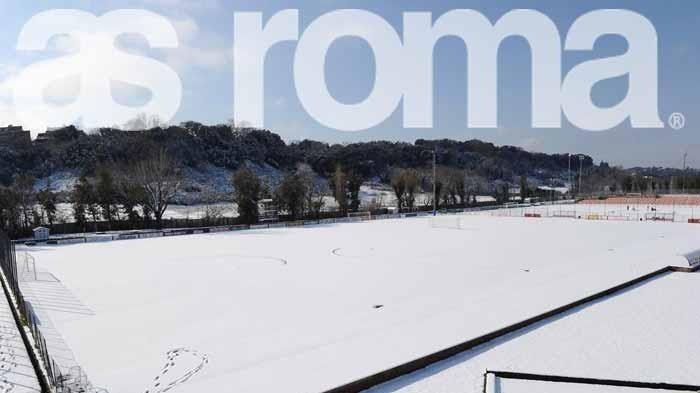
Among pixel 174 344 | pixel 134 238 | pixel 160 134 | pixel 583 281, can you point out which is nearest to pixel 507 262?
pixel 583 281

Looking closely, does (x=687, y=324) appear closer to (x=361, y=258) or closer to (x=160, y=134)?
(x=361, y=258)

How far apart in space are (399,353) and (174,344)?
175 inches

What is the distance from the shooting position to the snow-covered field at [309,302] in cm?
788

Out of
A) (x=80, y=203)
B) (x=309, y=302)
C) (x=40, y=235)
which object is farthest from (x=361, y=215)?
(x=309, y=302)

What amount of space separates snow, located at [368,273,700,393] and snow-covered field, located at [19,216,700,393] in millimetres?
94

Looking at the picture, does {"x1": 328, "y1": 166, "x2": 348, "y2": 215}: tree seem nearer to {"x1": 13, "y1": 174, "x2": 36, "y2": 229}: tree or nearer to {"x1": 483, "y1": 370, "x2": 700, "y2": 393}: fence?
{"x1": 13, "y1": 174, "x2": 36, "y2": 229}: tree

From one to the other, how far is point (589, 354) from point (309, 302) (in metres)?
6.67

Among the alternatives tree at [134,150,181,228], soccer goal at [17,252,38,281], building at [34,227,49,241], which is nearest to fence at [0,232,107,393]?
soccer goal at [17,252,38,281]

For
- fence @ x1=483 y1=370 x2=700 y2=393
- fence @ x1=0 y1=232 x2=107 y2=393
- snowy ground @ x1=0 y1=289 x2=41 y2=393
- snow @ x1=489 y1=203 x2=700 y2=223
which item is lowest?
fence @ x1=483 y1=370 x2=700 y2=393

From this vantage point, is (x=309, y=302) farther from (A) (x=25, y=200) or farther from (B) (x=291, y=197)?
(A) (x=25, y=200)

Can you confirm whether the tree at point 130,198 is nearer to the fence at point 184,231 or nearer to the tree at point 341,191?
the fence at point 184,231

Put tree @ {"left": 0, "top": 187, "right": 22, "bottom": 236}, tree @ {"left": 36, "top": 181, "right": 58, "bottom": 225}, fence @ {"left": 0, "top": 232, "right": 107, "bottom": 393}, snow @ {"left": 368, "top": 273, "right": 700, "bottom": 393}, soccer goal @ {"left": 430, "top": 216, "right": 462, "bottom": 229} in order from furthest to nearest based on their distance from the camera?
1. tree @ {"left": 36, "top": 181, "right": 58, "bottom": 225}
2. soccer goal @ {"left": 430, "top": 216, "right": 462, "bottom": 229}
3. tree @ {"left": 0, "top": 187, "right": 22, "bottom": 236}
4. snow @ {"left": 368, "top": 273, "right": 700, "bottom": 393}
5. fence @ {"left": 0, "top": 232, "right": 107, "bottom": 393}

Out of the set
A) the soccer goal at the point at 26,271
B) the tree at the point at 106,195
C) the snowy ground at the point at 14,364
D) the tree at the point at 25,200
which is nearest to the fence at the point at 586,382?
the snowy ground at the point at 14,364

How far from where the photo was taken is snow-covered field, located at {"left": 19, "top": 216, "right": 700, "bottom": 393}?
7.88 meters
